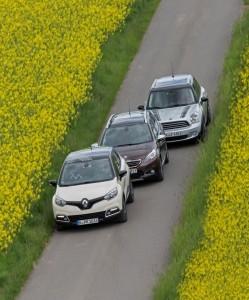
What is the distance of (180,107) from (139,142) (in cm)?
418

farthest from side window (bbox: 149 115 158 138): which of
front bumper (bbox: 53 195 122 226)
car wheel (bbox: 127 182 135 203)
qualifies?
front bumper (bbox: 53 195 122 226)

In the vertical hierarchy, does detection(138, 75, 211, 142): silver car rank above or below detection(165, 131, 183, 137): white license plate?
above

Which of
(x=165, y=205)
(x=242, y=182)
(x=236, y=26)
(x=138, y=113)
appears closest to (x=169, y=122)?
(x=138, y=113)

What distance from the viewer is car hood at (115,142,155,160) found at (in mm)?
31500

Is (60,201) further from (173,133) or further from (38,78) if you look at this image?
(38,78)

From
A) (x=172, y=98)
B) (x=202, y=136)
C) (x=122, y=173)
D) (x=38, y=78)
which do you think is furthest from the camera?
(x=38, y=78)

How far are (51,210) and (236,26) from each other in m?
19.9

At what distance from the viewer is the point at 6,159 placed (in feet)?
101

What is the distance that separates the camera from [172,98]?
120ft

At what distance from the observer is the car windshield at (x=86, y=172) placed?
2884 cm

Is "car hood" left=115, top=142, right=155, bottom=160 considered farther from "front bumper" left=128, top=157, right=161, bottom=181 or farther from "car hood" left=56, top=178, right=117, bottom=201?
"car hood" left=56, top=178, right=117, bottom=201

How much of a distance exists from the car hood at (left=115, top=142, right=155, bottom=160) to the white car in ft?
6.32

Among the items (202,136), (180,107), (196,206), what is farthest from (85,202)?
(180,107)

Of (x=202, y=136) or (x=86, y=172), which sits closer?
(x=86, y=172)
